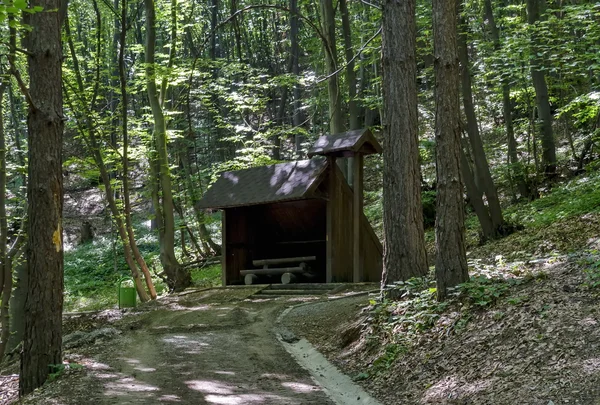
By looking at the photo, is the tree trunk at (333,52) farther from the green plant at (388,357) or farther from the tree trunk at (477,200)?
the green plant at (388,357)

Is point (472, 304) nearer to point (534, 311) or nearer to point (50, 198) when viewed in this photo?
point (534, 311)

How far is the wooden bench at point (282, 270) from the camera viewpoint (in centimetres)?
1551

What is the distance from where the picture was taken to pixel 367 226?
49.0 ft

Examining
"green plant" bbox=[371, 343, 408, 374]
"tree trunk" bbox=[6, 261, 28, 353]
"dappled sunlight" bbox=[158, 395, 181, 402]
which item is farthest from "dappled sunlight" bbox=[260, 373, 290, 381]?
"tree trunk" bbox=[6, 261, 28, 353]

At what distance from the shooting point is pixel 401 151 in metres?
9.14

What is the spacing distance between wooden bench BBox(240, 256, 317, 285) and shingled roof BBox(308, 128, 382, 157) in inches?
116

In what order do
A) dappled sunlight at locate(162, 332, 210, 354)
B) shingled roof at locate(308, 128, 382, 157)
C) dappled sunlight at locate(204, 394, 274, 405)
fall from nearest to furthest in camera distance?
dappled sunlight at locate(204, 394, 274, 405)
dappled sunlight at locate(162, 332, 210, 354)
shingled roof at locate(308, 128, 382, 157)

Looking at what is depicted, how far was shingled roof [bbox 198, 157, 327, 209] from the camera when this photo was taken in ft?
47.1

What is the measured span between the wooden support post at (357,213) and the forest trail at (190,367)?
3574 mm

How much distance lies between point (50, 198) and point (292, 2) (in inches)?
839

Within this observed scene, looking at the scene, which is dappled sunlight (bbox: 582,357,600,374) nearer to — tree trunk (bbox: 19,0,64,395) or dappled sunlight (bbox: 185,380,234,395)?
dappled sunlight (bbox: 185,380,234,395)

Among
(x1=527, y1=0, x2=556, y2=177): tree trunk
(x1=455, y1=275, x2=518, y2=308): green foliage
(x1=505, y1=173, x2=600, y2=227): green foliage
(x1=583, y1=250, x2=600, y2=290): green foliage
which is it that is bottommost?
(x1=455, y1=275, x2=518, y2=308): green foliage

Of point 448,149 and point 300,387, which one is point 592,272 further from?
point 300,387

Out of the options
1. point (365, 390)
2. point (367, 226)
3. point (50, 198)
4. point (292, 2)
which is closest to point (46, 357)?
point (50, 198)
